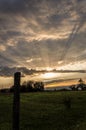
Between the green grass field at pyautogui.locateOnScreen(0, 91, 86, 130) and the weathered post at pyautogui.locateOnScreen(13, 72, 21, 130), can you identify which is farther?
the green grass field at pyautogui.locateOnScreen(0, 91, 86, 130)

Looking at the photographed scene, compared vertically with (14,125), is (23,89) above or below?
above

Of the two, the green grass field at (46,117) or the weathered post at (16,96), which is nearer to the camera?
the weathered post at (16,96)

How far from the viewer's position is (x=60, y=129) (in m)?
28.4

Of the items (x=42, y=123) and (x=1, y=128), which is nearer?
(x=1, y=128)

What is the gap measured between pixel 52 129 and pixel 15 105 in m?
17.2

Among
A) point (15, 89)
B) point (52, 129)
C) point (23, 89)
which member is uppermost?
point (23, 89)

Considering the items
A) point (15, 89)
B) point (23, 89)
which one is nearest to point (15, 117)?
point (15, 89)

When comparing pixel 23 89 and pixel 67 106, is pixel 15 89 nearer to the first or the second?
pixel 67 106

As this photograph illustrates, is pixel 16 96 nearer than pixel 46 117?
Yes

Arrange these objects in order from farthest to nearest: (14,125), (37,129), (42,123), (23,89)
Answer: (23,89), (42,123), (37,129), (14,125)

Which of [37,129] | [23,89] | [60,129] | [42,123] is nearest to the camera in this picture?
[60,129]

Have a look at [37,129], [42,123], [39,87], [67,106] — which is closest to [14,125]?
[37,129]

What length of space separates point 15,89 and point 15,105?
650mm

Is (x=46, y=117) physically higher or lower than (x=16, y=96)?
lower
